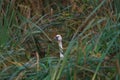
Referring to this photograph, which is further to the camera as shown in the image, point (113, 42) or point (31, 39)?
point (31, 39)

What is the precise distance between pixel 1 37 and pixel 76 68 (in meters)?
1.27

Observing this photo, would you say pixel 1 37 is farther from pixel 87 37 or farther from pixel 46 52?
pixel 87 37

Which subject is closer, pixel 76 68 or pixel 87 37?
pixel 76 68

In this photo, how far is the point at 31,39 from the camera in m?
3.21

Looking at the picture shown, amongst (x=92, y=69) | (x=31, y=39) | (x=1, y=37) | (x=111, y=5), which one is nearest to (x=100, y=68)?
(x=92, y=69)

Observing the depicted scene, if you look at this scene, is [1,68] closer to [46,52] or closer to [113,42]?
[46,52]

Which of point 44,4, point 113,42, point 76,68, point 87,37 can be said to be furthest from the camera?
point 44,4

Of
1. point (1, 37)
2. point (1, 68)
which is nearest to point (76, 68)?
point (1, 68)

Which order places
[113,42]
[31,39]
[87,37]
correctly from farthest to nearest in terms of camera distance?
[31,39]
[87,37]
[113,42]

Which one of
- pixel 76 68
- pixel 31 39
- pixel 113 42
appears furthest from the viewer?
pixel 31 39

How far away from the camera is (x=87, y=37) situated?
2645mm

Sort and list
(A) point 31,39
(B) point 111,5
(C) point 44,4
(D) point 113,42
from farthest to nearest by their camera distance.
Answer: (C) point 44,4, (A) point 31,39, (B) point 111,5, (D) point 113,42

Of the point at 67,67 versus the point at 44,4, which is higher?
the point at 44,4

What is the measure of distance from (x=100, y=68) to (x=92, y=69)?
0.06 metres
